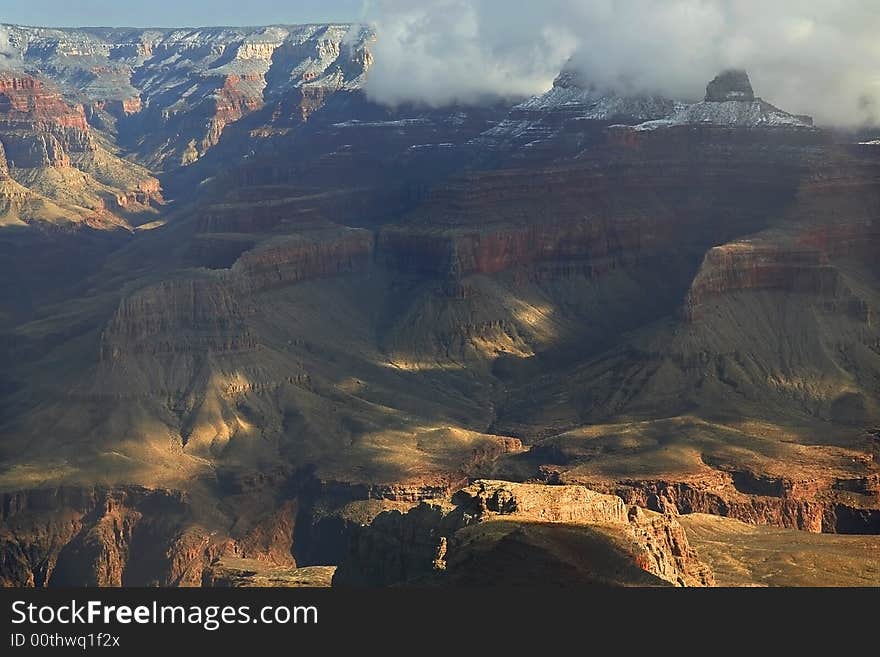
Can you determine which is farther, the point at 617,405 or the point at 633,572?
the point at 617,405

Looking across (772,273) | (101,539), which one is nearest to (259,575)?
(101,539)

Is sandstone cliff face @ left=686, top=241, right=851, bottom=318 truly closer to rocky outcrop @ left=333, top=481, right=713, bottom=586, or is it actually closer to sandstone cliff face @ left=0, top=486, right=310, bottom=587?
sandstone cliff face @ left=0, top=486, right=310, bottom=587

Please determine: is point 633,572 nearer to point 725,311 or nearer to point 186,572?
point 186,572

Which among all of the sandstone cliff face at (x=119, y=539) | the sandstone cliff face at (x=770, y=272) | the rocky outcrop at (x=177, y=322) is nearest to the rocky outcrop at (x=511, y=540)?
the sandstone cliff face at (x=119, y=539)

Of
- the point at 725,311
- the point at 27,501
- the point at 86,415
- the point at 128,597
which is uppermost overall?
the point at 725,311

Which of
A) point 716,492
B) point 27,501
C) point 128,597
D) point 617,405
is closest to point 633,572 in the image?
point 128,597

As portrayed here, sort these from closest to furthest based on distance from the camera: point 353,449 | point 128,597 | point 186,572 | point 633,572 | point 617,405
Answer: point 128,597, point 633,572, point 186,572, point 353,449, point 617,405

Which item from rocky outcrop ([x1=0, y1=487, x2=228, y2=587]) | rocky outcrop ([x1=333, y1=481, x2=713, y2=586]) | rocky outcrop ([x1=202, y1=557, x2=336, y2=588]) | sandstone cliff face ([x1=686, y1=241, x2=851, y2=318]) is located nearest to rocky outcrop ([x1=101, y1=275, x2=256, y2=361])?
rocky outcrop ([x1=0, y1=487, x2=228, y2=587])

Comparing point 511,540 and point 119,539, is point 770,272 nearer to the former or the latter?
point 119,539
